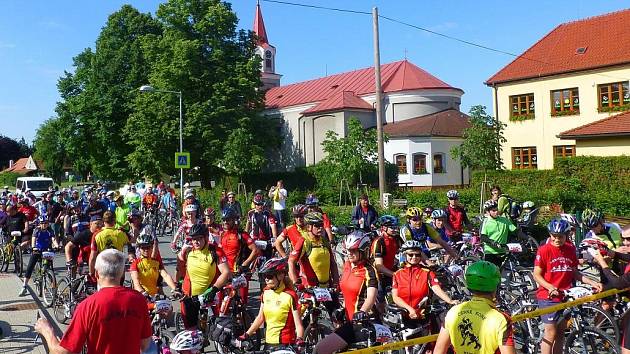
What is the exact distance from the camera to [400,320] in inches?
241

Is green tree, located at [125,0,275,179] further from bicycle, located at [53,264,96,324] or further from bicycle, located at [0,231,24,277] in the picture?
bicycle, located at [53,264,96,324]

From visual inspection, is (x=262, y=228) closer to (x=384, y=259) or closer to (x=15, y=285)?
(x=384, y=259)

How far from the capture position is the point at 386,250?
812 cm

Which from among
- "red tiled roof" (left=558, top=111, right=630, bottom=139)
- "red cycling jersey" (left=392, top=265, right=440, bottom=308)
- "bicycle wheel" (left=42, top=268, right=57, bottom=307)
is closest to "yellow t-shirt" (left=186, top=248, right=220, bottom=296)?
"red cycling jersey" (left=392, top=265, right=440, bottom=308)

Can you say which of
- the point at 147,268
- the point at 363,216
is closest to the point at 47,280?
the point at 147,268

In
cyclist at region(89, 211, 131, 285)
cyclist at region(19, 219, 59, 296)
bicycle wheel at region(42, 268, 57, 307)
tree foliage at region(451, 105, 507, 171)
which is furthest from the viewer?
tree foliage at region(451, 105, 507, 171)

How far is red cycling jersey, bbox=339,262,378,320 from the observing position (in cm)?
627

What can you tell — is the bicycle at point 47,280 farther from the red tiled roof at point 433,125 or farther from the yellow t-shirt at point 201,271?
the red tiled roof at point 433,125

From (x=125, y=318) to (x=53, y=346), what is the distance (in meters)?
0.44

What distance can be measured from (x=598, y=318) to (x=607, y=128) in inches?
1122

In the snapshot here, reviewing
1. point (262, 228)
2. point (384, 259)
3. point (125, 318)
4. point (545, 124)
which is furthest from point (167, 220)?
point (545, 124)

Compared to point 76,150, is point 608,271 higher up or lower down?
lower down

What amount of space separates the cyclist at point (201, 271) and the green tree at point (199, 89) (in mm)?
33012

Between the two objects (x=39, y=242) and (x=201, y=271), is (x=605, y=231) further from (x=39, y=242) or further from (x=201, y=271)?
(x=39, y=242)
